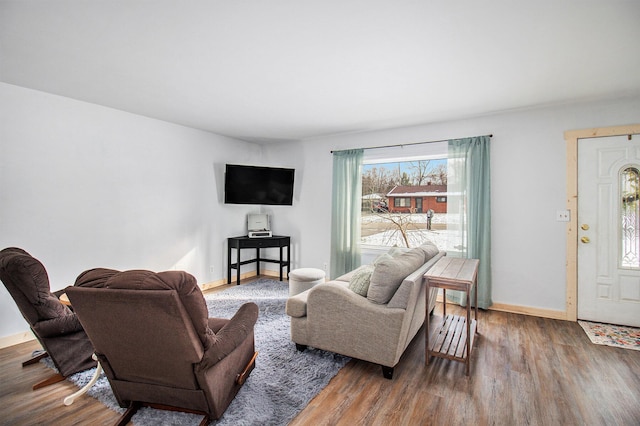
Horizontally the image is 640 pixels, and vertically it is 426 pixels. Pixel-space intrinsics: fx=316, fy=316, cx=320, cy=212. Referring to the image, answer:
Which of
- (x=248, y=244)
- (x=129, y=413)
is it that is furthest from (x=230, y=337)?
(x=248, y=244)

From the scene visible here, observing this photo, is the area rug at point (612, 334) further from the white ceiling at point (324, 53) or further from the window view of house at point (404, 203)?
the white ceiling at point (324, 53)

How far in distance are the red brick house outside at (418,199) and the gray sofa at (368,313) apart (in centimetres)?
205

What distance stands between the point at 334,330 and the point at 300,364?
391mm

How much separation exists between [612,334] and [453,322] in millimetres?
1541

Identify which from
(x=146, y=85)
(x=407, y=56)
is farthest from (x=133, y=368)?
(x=407, y=56)

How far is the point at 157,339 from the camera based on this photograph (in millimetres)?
1593

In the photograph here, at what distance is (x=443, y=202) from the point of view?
14.7 feet

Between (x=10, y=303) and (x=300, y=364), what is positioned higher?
(x=10, y=303)

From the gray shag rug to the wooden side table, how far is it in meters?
0.80

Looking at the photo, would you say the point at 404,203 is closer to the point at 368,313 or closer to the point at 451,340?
the point at 451,340

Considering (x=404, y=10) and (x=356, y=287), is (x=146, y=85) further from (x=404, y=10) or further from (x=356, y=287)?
(x=356, y=287)

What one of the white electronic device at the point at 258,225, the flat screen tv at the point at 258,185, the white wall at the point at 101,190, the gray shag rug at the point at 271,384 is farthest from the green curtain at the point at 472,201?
the white wall at the point at 101,190

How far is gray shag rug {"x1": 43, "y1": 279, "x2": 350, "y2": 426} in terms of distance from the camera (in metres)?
1.89

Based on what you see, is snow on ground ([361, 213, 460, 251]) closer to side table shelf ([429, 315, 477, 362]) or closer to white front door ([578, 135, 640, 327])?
side table shelf ([429, 315, 477, 362])
